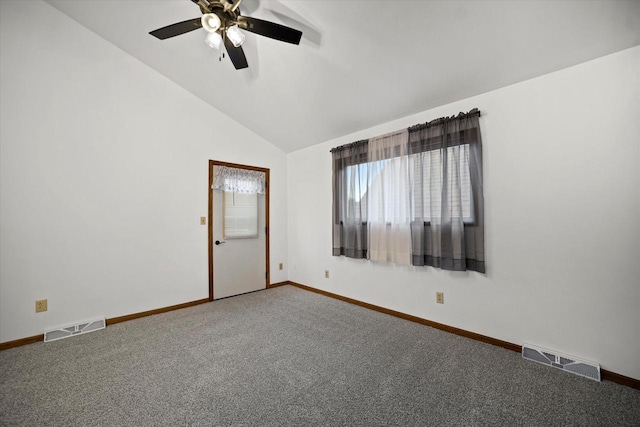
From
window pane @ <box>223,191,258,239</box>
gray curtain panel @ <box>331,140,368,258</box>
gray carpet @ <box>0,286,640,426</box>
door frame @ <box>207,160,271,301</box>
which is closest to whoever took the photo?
gray carpet @ <box>0,286,640,426</box>

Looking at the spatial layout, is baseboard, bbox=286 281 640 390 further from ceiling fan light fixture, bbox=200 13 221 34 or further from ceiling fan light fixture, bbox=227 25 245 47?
ceiling fan light fixture, bbox=200 13 221 34

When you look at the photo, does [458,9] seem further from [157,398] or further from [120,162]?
[120,162]

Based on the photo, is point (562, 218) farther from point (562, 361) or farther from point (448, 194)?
point (562, 361)

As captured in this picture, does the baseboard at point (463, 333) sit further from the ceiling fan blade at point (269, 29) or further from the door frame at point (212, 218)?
the ceiling fan blade at point (269, 29)

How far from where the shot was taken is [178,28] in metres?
1.98

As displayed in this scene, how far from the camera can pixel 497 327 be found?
239cm

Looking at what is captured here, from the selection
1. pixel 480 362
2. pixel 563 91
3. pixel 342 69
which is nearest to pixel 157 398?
pixel 480 362

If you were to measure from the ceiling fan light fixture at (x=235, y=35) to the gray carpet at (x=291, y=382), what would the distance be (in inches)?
103

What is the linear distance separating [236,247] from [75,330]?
1.99 metres

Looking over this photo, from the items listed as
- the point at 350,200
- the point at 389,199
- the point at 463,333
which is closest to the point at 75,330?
the point at 350,200

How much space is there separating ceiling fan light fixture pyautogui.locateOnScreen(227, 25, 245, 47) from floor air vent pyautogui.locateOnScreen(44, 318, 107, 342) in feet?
10.8

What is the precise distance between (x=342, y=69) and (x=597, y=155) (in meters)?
2.27

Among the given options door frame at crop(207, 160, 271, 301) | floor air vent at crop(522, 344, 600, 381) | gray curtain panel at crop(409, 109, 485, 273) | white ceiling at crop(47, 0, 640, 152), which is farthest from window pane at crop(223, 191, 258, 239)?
floor air vent at crop(522, 344, 600, 381)

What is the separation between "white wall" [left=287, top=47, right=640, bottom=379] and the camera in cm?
183
